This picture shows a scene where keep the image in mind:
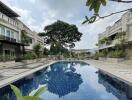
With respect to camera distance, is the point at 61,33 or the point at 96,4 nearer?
the point at 96,4

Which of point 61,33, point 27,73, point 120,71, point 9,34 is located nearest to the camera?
point 27,73

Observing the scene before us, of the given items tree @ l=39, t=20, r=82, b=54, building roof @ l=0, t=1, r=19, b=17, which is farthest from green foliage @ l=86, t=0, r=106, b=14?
tree @ l=39, t=20, r=82, b=54

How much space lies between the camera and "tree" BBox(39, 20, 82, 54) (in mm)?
62219

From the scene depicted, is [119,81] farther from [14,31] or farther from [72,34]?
[72,34]

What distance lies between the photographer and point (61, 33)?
204ft

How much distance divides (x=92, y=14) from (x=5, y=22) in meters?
29.7

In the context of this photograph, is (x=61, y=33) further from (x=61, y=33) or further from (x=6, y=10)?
(x=6, y=10)

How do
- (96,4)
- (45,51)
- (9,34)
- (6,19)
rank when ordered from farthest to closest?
(45,51), (9,34), (6,19), (96,4)

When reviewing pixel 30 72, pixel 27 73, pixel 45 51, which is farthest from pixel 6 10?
pixel 45 51

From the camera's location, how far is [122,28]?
36469 millimetres

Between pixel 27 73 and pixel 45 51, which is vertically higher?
pixel 45 51

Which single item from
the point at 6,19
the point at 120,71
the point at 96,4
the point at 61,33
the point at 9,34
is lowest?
the point at 120,71

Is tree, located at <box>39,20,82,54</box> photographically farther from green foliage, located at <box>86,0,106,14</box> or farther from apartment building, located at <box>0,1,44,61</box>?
green foliage, located at <box>86,0,106,14</box>

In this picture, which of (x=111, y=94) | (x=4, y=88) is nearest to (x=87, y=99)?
(x=111, y=94)
